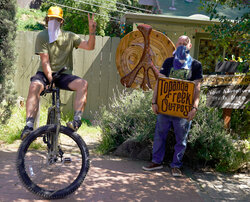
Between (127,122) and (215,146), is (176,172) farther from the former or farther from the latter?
(127,122)

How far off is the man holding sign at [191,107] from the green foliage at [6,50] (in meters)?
2.99

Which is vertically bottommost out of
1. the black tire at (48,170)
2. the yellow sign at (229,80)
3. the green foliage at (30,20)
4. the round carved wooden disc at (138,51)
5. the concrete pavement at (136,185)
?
the concrete pavement at (136,185)

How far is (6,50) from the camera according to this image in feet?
20.0

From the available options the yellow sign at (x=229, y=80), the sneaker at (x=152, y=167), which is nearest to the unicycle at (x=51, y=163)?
the sneaker at (x=152, y=167)

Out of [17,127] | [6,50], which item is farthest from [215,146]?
[6,50]

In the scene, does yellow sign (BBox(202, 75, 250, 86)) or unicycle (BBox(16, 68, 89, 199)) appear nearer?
unicycle (BBox(16, 68, 89, 199))

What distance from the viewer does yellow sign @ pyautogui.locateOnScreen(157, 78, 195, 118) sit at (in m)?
4.52

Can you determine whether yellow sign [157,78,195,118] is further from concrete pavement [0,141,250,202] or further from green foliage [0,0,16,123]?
green foliage [0,0,16,123]

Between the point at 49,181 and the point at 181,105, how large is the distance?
77.3 inches

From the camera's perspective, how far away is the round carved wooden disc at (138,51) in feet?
21.8

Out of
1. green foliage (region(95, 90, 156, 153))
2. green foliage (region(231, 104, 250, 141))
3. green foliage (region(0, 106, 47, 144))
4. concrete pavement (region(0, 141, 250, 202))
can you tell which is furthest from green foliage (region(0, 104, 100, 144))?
green foliage (region(231, 104, 250, 141))

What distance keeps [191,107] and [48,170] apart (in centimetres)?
202

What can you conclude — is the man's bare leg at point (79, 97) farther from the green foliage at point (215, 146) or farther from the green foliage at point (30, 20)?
the green foliage at point (30, 20)

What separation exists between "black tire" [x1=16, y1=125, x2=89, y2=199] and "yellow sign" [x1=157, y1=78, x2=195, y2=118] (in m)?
1.44
